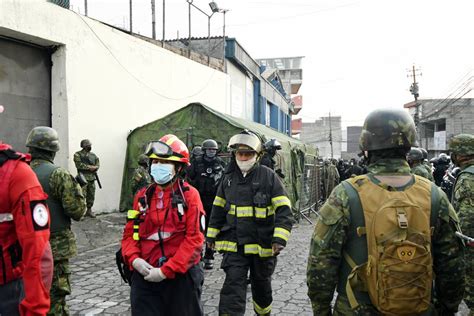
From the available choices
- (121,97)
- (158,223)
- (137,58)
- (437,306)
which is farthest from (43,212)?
(137,58)

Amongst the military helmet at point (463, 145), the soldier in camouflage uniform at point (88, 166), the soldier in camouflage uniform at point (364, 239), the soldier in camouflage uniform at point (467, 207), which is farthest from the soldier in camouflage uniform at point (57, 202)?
the soldier in camouflage uniform at point (88, 166)

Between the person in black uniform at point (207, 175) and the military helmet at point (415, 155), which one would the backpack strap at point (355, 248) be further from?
the military helmet at point (415, 155)

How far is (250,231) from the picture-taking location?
438cm

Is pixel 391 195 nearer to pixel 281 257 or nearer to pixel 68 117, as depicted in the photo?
pixel 281 257

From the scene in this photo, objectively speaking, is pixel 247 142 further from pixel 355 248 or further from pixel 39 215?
pixel 39 215

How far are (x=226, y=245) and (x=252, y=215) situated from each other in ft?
1.29

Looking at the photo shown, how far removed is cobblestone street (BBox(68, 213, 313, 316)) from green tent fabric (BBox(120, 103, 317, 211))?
10.0 feet

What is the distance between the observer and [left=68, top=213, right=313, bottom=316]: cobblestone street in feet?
17.0

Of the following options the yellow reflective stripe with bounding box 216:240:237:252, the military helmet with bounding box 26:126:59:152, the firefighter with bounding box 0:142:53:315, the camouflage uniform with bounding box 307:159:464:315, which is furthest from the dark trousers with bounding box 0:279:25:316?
the yellow reflective stripe with bounding box 216:240:237:252

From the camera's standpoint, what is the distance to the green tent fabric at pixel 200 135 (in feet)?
38.2

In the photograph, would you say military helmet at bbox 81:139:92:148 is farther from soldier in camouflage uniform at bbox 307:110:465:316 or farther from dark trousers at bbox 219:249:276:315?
soldier in camouflage uniform at bbox 307:110:465:316

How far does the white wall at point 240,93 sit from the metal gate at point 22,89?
12.3 meters

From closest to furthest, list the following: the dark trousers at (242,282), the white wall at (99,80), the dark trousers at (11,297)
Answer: the dark trousers at (11,297) < the dark trousers at (242,282) < the white wall at (99,80)

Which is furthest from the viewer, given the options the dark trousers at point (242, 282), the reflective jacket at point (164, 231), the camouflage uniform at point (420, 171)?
the camouflage uniform at point (420, 171)
